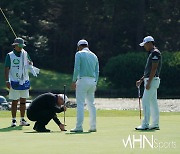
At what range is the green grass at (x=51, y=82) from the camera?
4266 centimetres

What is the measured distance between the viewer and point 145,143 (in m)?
13.4

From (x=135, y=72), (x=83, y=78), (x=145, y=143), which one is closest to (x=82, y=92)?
(x=83, y=78)

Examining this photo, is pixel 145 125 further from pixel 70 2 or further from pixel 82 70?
pixel 70 2

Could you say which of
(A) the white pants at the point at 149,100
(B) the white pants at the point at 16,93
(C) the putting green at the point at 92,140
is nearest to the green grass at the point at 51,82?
(B) the white pants at the point at 16,93

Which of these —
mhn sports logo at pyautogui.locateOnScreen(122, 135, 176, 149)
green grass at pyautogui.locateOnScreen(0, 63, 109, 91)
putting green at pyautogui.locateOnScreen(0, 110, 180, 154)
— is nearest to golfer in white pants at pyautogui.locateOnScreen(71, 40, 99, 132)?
putting green at pyautogui.locateOnScreen(0, 110, 180, 154)

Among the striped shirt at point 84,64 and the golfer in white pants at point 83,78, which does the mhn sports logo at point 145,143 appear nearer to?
the golfer in white pants at point 83,78

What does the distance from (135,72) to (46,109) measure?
24238 millimetres

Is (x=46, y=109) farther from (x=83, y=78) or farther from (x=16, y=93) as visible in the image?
(x=16, y=93)

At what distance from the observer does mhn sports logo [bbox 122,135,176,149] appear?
12938mm

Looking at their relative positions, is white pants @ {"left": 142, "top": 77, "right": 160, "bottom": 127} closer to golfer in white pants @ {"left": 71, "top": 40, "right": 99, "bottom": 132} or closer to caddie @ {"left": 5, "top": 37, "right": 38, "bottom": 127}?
golfer in white pants @ {"left": 71, "top": 40, "right": 99, "bottom": 132}

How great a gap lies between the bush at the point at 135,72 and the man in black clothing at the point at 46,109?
23085 mm

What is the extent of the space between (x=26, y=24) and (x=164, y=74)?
11.6 meters

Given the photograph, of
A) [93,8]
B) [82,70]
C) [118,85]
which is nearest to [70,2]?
[93,8]

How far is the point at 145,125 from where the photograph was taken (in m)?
16.8
